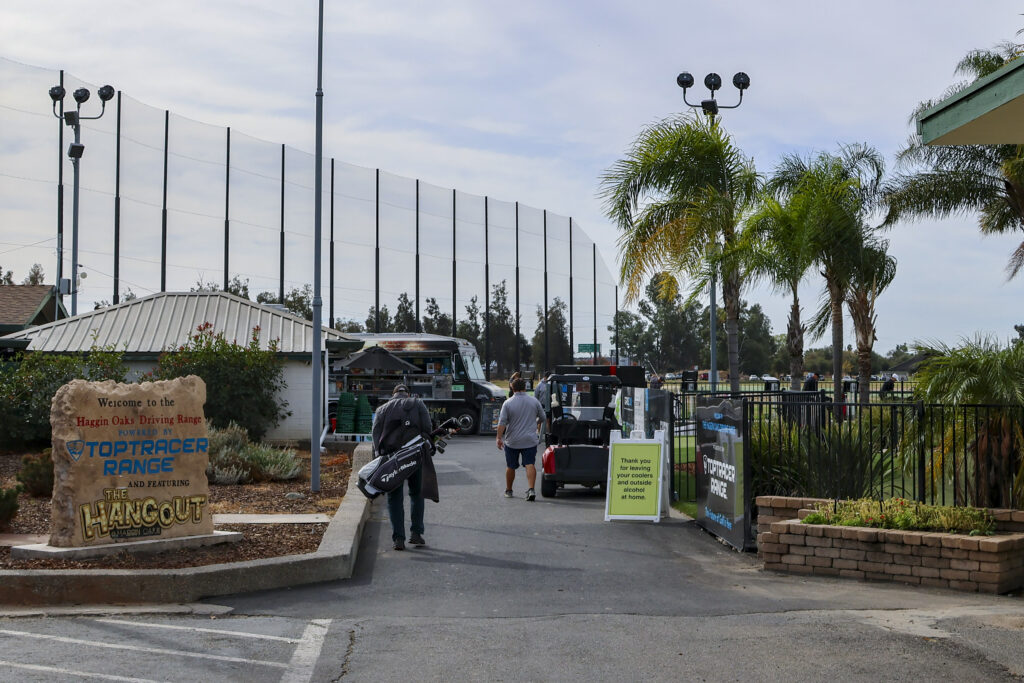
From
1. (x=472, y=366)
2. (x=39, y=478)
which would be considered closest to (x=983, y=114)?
(x=39, y=478)

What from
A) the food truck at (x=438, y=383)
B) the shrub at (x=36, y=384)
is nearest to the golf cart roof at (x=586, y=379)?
the shrub at (x=36, y=384)

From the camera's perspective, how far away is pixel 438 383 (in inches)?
1155

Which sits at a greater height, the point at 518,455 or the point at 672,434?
the point at 672,434

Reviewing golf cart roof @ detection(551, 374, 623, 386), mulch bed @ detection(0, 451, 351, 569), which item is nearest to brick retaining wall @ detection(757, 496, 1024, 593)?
mulch bed @ detection(0, 451, 351, 569)

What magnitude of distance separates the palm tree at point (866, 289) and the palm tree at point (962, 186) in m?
3.39

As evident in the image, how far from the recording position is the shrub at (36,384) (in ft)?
65.9

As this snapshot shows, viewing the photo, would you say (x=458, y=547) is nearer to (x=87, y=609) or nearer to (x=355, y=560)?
(x=355, y=560)

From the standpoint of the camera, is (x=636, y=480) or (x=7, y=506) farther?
(x=636, y=480)

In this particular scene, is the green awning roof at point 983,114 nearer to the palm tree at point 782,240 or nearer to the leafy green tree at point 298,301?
the palm tree at point 782,240

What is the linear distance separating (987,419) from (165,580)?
292 inches

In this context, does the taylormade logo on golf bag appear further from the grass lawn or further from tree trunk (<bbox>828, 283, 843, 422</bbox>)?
tree trunk (<bbox>828, 283, 843, 422</bbox>)

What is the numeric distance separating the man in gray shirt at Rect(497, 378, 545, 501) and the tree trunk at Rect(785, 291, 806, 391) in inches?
582

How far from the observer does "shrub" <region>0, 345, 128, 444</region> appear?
20.1 meters

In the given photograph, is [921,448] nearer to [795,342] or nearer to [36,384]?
[36,384]
